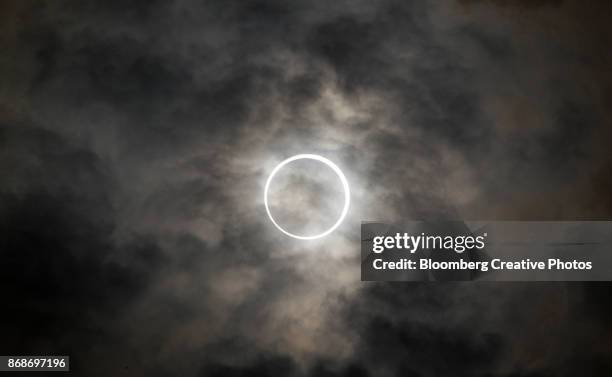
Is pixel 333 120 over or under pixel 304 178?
over

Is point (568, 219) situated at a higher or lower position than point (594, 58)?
lower

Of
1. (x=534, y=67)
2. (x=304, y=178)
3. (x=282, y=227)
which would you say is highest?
(x=534, y=67)

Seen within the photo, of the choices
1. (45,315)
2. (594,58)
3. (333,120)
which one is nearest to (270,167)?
(333,120)

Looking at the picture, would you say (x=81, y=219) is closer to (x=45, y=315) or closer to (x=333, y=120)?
(x=45, y=315)

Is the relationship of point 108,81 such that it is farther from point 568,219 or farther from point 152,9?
point 568,219

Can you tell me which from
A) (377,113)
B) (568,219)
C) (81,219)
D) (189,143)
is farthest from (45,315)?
(568,219)

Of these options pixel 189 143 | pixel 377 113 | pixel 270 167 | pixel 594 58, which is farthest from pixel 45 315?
pixel 594 58

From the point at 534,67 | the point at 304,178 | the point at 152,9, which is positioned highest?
the point at 152,9

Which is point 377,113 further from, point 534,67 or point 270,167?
point 534,67
